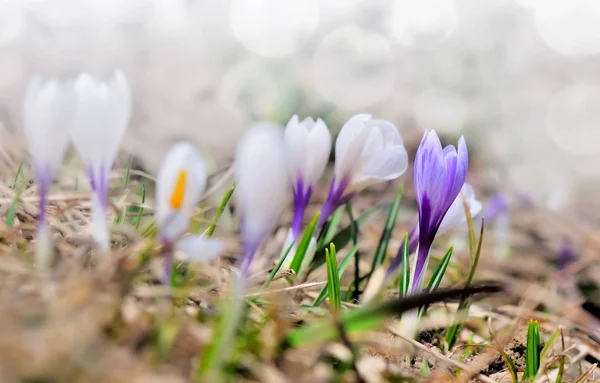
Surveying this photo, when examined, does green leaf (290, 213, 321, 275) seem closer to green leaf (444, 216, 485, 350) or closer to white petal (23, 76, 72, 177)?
green leaf (444, 216, 485, 350)

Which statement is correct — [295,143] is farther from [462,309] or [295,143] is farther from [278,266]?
[462,309]

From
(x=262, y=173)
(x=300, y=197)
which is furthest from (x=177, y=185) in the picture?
(x=300, y=197)

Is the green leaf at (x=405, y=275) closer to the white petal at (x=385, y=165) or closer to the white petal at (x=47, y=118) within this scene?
the white petal at (x=385, y=165)

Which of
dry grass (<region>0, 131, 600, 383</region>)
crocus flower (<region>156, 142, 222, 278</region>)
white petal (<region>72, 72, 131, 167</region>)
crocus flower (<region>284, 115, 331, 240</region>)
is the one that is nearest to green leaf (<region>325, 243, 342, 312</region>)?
dry grass (<region>0, 131, 600, 383</region>)

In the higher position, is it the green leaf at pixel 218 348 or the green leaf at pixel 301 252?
the green leaf at pixel 218 348

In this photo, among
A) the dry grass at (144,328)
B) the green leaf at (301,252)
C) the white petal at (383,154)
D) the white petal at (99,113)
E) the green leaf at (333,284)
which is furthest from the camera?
the green leaf at (301,252)

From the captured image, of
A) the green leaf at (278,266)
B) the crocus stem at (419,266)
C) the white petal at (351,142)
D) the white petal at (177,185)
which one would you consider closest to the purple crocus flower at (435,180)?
the crocus stem at (419,266)

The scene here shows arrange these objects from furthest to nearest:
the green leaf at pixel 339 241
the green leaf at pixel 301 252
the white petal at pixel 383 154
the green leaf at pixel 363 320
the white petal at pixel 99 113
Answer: the green leaf at pixel 339 241 → the green leaf at pixel 301 252 → the white petal at pixel 383 154 → the white petal at pixel 99 113 → the green leaf at pixel 363 320

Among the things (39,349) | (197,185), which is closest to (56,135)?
(197,185)
